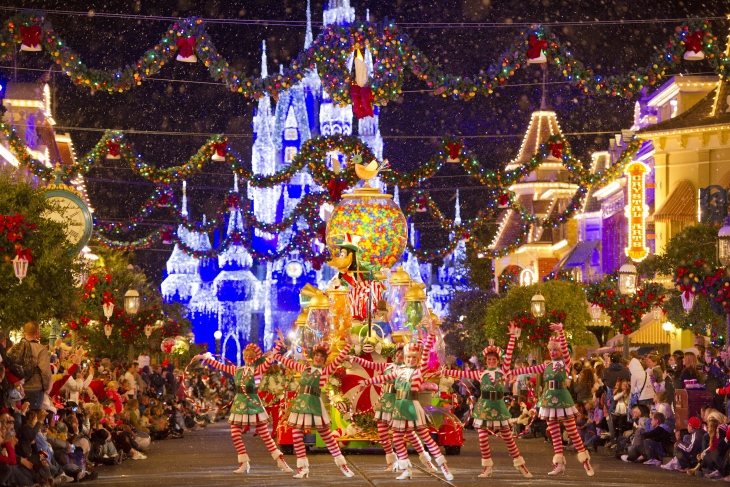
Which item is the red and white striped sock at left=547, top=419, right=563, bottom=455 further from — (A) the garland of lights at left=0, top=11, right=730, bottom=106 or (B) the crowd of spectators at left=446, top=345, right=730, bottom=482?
(A) the garland of lights at left=0, top=11, right=730, bottom=106

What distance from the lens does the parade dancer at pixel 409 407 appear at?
55.7ft

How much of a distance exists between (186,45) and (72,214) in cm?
429

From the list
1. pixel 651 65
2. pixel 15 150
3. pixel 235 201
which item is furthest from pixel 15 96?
pixel 651 65

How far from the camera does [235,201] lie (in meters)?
38.0

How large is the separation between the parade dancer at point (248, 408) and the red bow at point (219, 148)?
12.6 metres

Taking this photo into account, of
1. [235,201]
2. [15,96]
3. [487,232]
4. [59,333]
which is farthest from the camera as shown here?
[487,232]

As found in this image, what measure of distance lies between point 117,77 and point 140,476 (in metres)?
8.95

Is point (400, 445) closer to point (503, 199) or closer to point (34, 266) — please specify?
point (34, 266)

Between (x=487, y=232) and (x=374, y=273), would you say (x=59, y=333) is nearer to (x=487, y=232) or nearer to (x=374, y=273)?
(x=374, y=273)

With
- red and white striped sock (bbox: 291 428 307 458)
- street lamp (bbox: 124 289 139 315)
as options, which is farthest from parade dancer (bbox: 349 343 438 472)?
street lamp (bbox: 124 289 139 315)

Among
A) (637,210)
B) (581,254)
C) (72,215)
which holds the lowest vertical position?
(72,215)

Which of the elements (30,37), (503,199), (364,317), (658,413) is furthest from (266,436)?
(503,199)

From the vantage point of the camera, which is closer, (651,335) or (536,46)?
(536,46)

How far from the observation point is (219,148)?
100ft
